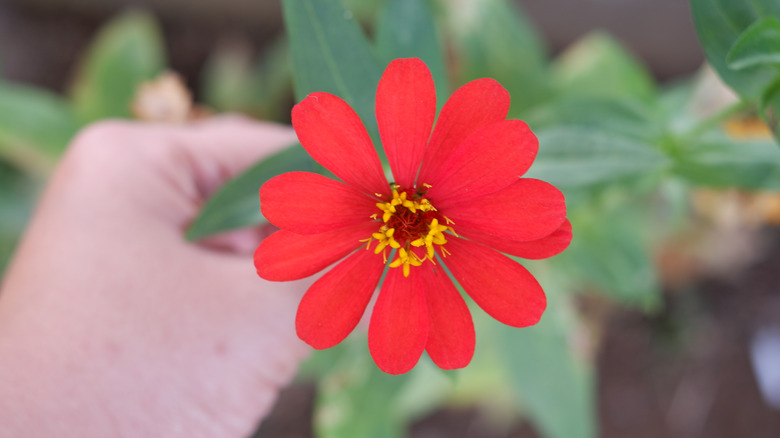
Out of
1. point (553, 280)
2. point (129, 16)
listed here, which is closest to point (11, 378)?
point (553, 280)

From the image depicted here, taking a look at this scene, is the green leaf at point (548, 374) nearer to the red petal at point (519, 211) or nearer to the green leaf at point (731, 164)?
the green leaf at point (731, 164)

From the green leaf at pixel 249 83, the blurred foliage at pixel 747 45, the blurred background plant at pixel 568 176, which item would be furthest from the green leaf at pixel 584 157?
the green leaf at pixel 249 83

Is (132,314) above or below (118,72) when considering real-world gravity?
below

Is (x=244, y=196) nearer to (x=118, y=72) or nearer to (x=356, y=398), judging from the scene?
(x=356, y=398)

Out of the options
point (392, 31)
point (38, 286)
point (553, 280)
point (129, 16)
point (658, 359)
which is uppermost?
point (129, 16)

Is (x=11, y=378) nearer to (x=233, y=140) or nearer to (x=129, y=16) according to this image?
(x=233, y=140)

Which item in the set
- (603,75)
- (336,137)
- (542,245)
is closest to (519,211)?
(542,245)
